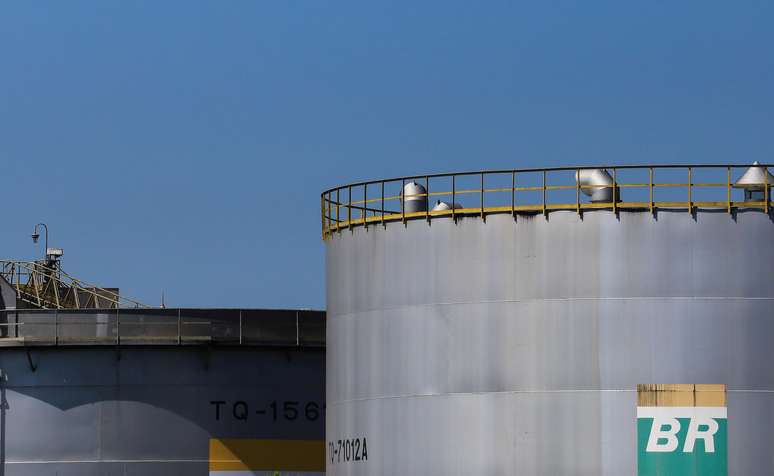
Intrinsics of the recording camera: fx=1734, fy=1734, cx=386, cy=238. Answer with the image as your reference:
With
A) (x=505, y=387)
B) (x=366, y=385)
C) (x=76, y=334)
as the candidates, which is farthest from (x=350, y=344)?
(x=76, y=334)

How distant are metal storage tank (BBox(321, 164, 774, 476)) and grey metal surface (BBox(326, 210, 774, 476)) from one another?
0.04 meters

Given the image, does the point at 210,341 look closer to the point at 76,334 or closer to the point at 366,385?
the point at 76,334

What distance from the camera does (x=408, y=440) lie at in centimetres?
4609

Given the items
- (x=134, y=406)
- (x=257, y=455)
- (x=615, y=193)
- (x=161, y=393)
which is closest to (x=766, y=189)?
(x=615, y=193)

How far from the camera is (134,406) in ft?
193

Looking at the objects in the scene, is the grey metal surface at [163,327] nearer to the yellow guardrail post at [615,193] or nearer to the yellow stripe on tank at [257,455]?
the yellow stripe on tank at [257,455]

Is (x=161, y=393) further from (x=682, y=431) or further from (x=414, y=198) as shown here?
(x=682, y=431)

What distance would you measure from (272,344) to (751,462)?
70.8 feet

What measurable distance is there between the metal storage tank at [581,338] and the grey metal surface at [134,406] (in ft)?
42.4

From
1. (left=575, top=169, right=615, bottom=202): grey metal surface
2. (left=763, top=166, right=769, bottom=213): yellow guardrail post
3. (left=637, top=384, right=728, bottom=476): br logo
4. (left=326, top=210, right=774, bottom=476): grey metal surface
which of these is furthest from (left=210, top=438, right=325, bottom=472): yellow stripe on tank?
(left=763, top=166, right=769, bottom=213): yellow guardrail post

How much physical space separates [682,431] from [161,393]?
72.3 feet

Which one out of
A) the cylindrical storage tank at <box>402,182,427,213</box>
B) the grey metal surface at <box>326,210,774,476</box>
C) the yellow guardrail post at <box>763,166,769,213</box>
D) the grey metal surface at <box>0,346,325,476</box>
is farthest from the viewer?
the grey metal surface at <box>0,346,325,476</box>

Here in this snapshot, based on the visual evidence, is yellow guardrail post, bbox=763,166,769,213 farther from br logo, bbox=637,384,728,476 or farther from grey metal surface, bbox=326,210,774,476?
br logo, bbox=637,384,728,476

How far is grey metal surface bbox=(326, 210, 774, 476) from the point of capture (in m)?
43.2
